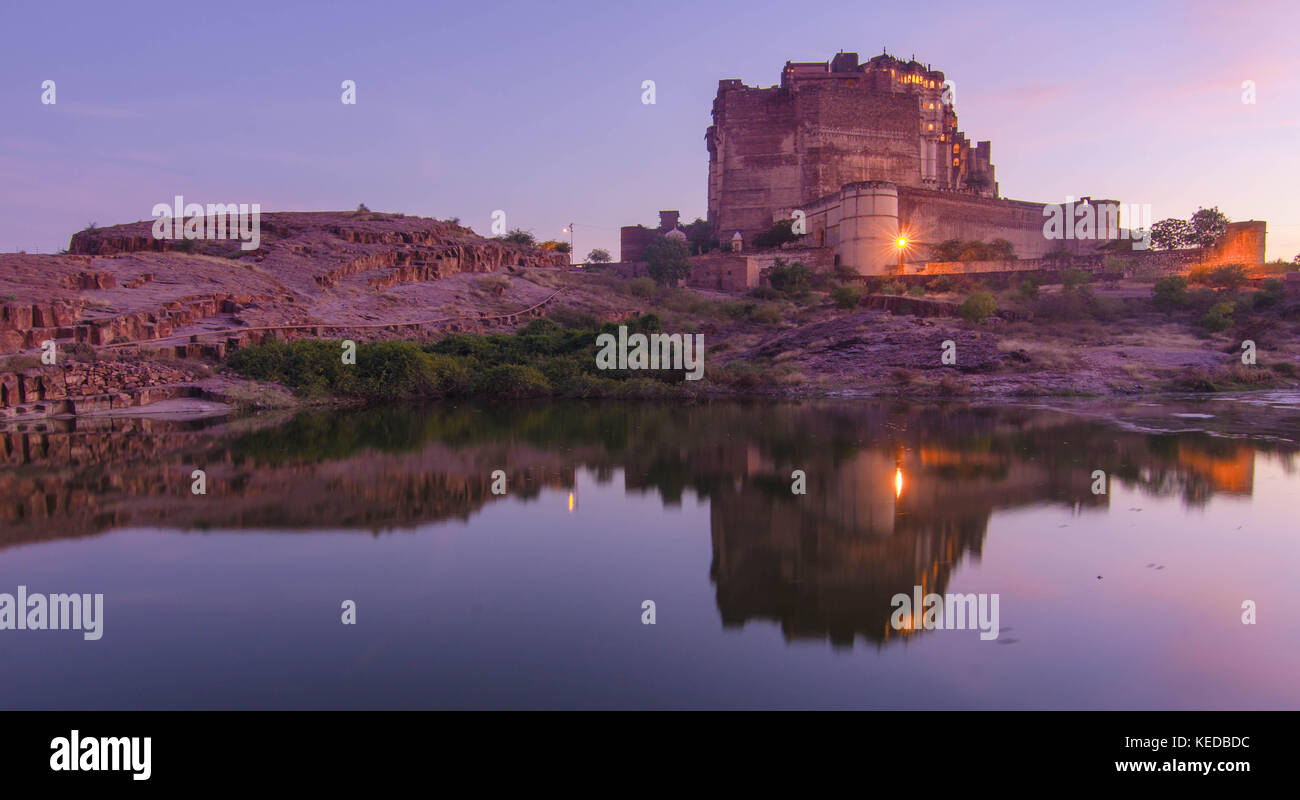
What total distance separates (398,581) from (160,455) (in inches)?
252

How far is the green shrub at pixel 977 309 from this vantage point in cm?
2166

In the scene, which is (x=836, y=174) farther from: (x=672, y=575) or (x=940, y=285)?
(x=672, y=575)

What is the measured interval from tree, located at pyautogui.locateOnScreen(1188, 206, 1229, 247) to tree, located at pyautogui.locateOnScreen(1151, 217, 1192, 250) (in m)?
0.29

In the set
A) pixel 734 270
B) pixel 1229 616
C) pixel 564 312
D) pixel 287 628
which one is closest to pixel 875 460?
pixel 1229 616

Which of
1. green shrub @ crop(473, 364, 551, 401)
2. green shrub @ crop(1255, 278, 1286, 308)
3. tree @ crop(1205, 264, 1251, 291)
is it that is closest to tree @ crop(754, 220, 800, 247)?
tree @ crop(1205, 264, 1251, 291)

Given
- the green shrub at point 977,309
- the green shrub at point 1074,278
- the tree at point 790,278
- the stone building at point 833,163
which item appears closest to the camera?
the green shrub at point 977,309

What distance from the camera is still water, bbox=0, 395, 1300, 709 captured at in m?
4.01

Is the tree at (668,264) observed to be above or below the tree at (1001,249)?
below

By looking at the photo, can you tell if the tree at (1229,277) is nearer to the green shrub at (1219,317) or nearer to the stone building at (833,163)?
the green shrub at (1219,317)

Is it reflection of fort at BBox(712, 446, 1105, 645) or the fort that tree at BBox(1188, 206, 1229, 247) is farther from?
reflection of fort at BBox(712, 446, 1105, 645)

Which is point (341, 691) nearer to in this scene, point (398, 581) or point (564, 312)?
point (398, 581)

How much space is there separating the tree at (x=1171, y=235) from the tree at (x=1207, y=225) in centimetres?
29

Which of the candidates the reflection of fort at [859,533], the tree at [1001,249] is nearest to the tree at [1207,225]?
the tree at [1001,249]

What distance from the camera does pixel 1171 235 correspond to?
34.0 metres
